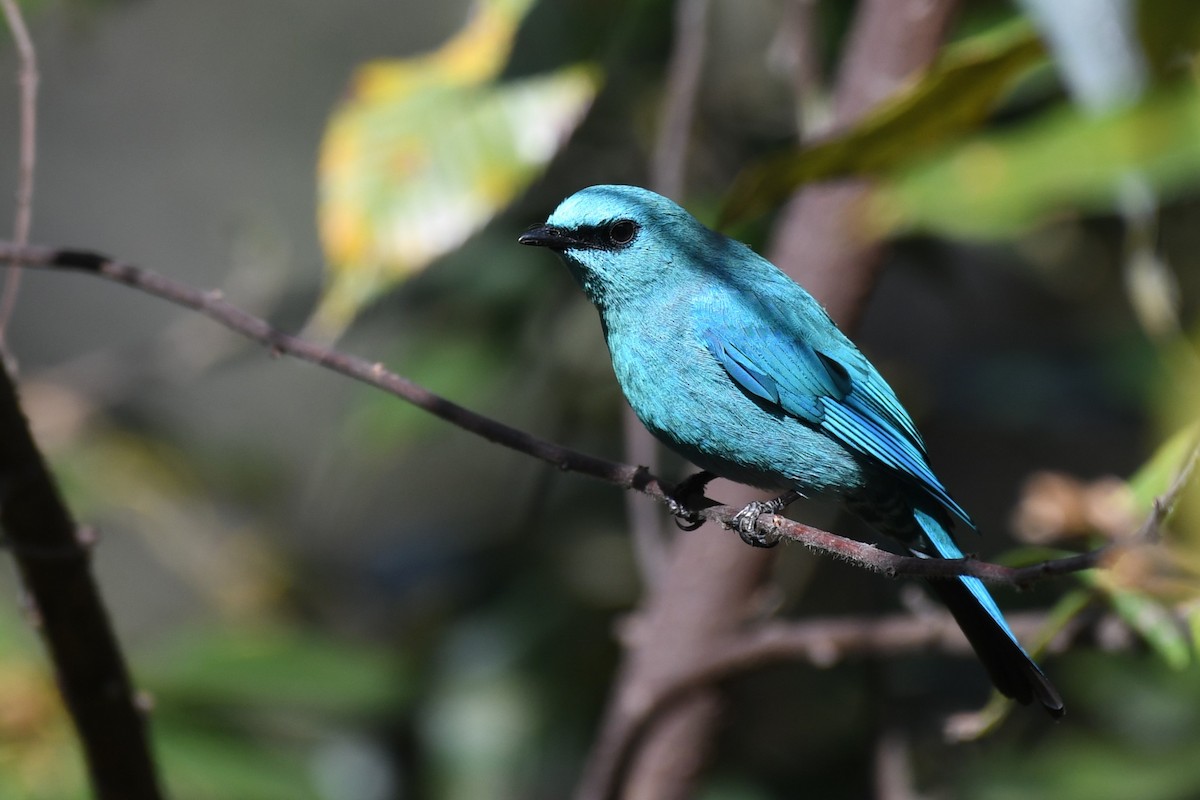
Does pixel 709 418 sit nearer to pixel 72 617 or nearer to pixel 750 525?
pixel 750 525

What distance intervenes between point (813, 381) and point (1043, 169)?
60cm

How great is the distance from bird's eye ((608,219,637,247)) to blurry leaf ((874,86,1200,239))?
51cm

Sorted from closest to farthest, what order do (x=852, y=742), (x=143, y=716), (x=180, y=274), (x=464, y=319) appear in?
(x=143, y=716) < (x=852, y=742) < (x=464, y=319) < (x=180, y=274)

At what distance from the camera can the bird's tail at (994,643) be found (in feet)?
6.52

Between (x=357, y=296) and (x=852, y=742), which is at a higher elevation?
(x=357, y=296)

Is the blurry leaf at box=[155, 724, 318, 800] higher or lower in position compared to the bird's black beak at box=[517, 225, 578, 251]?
lower

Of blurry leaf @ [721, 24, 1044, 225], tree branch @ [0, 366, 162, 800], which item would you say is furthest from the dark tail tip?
tree branch @ [0, 366, 162, 800]

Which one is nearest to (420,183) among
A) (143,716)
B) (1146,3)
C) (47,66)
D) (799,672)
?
(143,716)

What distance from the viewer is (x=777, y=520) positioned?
1.82 m

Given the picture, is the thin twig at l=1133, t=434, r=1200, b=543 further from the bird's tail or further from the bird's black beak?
the bird's black beak

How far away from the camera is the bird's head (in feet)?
7.80

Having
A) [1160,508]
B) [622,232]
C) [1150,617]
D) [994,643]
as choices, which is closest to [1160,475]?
[1150,617]

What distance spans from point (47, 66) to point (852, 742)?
671cm

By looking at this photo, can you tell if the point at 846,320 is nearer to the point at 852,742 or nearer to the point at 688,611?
the point at 688,611
